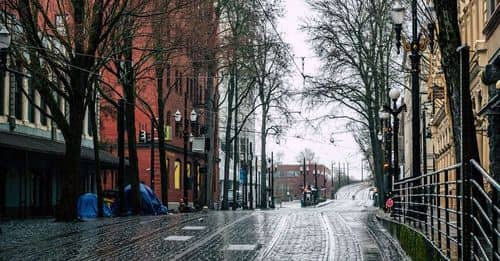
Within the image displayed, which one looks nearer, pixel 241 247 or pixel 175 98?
pixel 241 247

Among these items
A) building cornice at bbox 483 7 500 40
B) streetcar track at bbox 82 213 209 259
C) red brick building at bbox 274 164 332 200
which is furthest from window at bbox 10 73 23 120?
red brick building at bbox 274 164 332 200

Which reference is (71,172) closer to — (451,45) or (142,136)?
(451,45)

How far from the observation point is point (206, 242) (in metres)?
17.6

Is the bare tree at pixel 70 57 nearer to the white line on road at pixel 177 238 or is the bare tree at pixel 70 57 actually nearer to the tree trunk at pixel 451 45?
the white line on road at pixel 177 238

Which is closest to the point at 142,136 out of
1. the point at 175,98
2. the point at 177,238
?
the point at 175,98

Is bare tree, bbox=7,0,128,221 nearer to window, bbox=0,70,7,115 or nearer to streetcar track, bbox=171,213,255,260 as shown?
streetcar track, bbox=171,213,255,260

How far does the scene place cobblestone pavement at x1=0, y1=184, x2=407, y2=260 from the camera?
14.9m

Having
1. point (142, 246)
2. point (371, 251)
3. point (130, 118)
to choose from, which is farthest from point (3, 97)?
point (371, 251)

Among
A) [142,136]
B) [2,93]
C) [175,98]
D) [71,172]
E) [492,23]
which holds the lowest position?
[71,172]

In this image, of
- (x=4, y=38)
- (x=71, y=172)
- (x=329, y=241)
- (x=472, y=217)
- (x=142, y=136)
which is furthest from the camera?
(x=142, y=136)

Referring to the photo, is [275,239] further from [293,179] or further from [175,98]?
[293,179]

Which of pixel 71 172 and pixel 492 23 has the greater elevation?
pixel 492 23

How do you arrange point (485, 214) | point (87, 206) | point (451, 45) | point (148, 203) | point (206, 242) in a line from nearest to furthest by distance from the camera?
point (485, 214), point (451, 45), point (206, 242), point (87, 206), point (148, 203)

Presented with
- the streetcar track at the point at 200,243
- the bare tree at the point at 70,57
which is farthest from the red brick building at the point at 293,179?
the streetcar track at the point at 200,243
